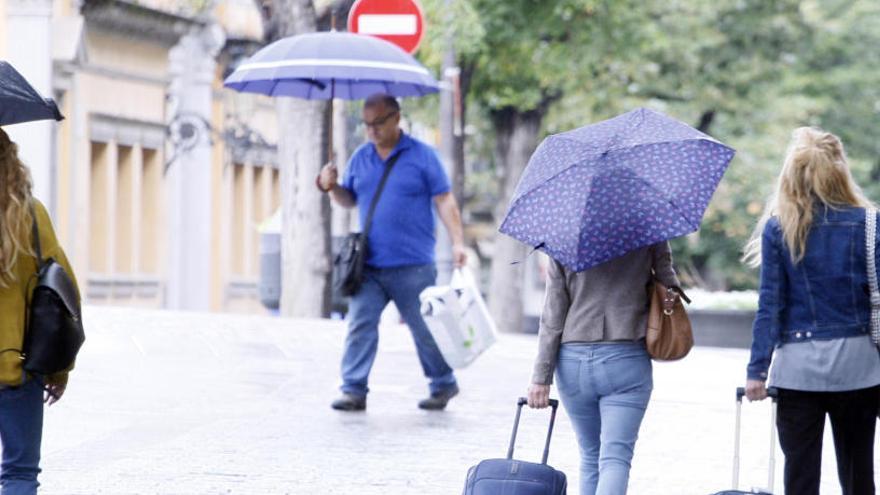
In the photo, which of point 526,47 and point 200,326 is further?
point 526,47

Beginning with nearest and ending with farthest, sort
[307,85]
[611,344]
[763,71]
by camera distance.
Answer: [611,344] < [307,85] < [763,71]

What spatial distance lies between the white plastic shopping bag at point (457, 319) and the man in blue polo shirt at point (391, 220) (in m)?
0.20

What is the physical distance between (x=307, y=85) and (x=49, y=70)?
14278 mm

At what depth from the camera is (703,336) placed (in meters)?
26.9

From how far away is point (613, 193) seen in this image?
6.92m

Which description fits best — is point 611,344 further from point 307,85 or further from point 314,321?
point 314,321

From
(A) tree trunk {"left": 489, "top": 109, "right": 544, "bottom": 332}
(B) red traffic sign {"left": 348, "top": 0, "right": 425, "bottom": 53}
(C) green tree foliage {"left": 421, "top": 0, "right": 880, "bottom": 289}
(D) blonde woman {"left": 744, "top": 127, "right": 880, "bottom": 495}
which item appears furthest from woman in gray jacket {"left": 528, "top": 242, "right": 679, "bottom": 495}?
(A) tree trunk {"left": 489, "top": 109, "right": 544, "bottom": 332}

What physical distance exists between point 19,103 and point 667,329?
2.26 metres

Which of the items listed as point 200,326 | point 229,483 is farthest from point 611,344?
point 200,326

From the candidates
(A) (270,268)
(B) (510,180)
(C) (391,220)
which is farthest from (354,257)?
(B) (510,180)

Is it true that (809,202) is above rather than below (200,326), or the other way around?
above

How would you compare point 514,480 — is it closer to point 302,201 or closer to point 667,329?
point 667,329

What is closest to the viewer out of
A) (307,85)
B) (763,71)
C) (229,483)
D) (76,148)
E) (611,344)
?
(611,344)

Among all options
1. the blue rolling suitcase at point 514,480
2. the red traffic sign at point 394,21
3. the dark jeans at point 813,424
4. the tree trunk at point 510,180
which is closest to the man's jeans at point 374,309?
the red traffic sign at point 394,21
